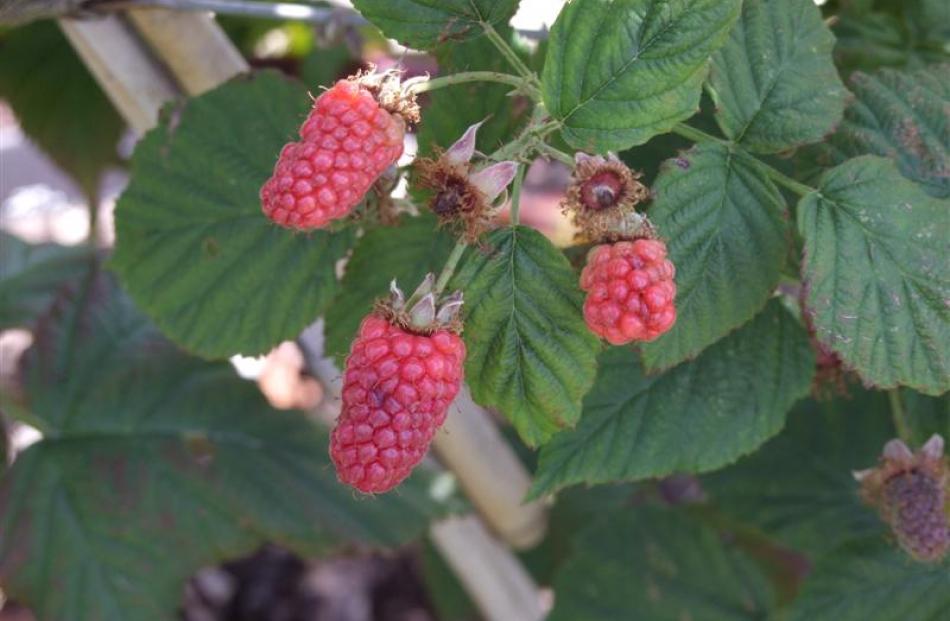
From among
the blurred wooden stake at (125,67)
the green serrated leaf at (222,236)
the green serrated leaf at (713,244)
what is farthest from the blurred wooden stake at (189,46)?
the green serrated leaf at (713,244)

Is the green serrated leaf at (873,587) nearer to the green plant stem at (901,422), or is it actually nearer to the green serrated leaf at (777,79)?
the green plant stem at (901,422)

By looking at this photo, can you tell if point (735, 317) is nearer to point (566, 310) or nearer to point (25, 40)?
point (566, 310)

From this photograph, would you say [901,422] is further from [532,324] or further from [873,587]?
[532,324]

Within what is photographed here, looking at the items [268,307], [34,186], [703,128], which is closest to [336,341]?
[268,307]

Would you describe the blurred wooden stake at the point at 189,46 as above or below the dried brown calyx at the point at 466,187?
above

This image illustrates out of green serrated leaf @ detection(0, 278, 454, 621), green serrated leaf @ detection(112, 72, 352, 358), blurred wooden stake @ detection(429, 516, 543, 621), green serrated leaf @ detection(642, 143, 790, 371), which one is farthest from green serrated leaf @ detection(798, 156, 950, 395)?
blurred wooden stake @ detection(429, 516, 543, 621)

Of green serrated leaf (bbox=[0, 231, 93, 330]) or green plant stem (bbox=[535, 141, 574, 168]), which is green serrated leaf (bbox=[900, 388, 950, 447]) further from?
green serrated leaf (bbox=[0, 231, 93, 330])

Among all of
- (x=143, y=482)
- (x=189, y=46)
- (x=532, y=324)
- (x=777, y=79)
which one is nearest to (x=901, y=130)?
(x=777, y=79)

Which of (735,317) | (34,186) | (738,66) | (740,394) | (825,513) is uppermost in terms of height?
(34,186)
